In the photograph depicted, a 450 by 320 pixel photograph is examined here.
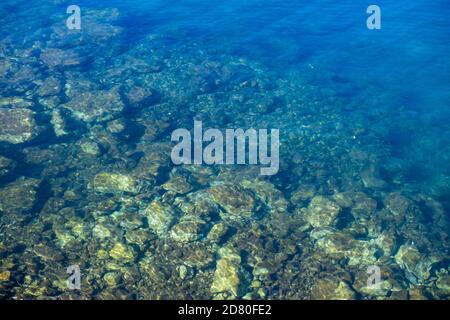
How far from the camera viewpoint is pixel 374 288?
407 inches

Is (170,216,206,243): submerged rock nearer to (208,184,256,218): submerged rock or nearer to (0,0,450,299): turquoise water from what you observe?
(0,0,450,299): turquoise water

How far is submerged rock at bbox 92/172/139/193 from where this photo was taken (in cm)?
1296

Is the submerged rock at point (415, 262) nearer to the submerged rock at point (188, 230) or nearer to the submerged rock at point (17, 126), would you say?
the submerged rock at point (188, 230)

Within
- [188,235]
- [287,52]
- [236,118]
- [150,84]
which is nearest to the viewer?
[188,235]

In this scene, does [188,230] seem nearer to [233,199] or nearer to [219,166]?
[233,199]

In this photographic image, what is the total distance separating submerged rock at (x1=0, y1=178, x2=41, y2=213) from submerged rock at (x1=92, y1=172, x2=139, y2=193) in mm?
1947

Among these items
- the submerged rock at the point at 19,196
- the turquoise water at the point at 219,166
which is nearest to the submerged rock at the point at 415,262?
Answer: the turquoise water at the point at 219,166

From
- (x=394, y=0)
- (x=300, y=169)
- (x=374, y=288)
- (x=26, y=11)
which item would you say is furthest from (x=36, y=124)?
(x=394, y=0)

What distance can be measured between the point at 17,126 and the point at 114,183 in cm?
505

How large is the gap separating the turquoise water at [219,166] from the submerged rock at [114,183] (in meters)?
0.07

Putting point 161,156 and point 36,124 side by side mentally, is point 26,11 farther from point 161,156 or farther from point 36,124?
point 161,156

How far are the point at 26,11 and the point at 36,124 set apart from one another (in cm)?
1753

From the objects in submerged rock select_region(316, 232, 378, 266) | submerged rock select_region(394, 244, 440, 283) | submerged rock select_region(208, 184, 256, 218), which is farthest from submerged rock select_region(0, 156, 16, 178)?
submerged rock select_region(394, 244, 440, 283)

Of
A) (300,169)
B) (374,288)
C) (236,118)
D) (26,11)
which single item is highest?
(26,11)
